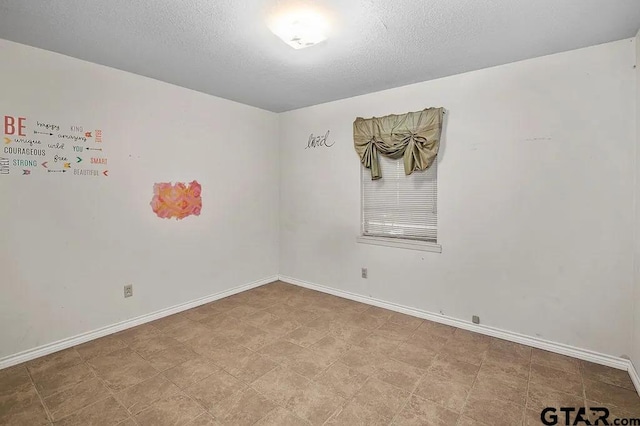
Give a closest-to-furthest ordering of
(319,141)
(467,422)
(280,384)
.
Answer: (467,422)
(280,384)
(319,141)

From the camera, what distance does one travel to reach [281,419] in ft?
6.00

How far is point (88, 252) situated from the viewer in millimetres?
2799

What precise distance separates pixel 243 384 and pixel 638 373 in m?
2.70

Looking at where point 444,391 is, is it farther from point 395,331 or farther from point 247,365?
point 247,365

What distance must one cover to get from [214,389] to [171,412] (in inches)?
11.5

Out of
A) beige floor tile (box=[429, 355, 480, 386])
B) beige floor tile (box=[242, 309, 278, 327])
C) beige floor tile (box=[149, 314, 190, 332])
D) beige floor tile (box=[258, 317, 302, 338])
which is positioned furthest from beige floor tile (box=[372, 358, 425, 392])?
beige floor tile (box=[149, 314, 190, 332])

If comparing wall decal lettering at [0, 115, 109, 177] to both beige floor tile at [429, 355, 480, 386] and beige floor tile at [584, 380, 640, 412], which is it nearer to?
beige floor tile at [429, 355, 480, 386]

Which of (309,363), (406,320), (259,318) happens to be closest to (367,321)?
(406,320)

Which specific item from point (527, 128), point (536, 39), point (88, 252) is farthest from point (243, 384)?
point (536, 39)

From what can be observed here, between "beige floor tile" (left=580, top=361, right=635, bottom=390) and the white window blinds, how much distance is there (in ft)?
5.01

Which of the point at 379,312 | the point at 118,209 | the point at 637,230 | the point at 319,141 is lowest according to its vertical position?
the point at 379,312

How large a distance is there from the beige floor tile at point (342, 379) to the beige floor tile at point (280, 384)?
5.4 inches

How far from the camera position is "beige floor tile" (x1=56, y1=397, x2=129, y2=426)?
1798 mm

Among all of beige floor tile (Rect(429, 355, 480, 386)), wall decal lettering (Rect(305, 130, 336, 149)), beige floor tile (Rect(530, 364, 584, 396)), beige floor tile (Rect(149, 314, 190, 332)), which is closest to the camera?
beige floor tile (Rect(530, 364, 584, 396))
